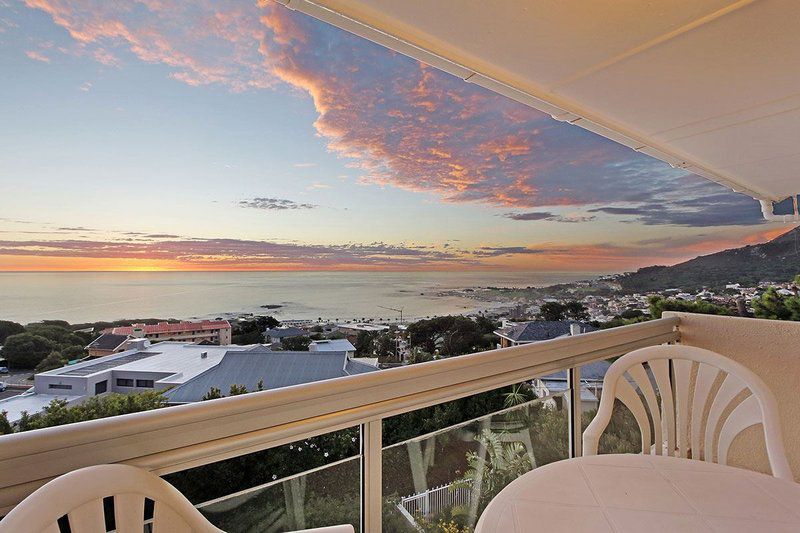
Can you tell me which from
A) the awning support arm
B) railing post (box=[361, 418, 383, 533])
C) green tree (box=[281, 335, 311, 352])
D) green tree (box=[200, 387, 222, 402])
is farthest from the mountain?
green tree (box=[200, 387, 222, 402])

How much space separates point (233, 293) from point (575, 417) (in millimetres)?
1963

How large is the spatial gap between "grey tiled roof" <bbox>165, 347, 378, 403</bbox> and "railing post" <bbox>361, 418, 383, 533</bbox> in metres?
0.20

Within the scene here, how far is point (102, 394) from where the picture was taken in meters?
1.28

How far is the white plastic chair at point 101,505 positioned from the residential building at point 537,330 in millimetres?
1523

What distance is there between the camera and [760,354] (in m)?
2.54

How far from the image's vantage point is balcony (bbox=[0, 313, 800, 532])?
0.91 meters

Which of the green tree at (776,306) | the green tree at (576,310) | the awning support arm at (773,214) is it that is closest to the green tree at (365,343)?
the green tree at (576,310)

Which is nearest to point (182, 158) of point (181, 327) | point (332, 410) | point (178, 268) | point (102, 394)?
point (178, 268)

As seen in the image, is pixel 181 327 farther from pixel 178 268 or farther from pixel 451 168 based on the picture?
pixel 451 168

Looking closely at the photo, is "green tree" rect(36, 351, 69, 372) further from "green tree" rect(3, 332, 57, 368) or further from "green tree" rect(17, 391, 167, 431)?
"green tree" rect(17, 391, 167, 431)

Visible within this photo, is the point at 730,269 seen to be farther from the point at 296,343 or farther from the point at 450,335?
the point at 296,343

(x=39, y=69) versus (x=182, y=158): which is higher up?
(x=39, y=69)

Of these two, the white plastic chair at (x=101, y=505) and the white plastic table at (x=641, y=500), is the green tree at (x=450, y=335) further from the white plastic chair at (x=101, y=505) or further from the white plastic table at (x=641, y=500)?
the white plastic chair at (x=101, y=505)

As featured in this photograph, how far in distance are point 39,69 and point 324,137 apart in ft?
5.92
